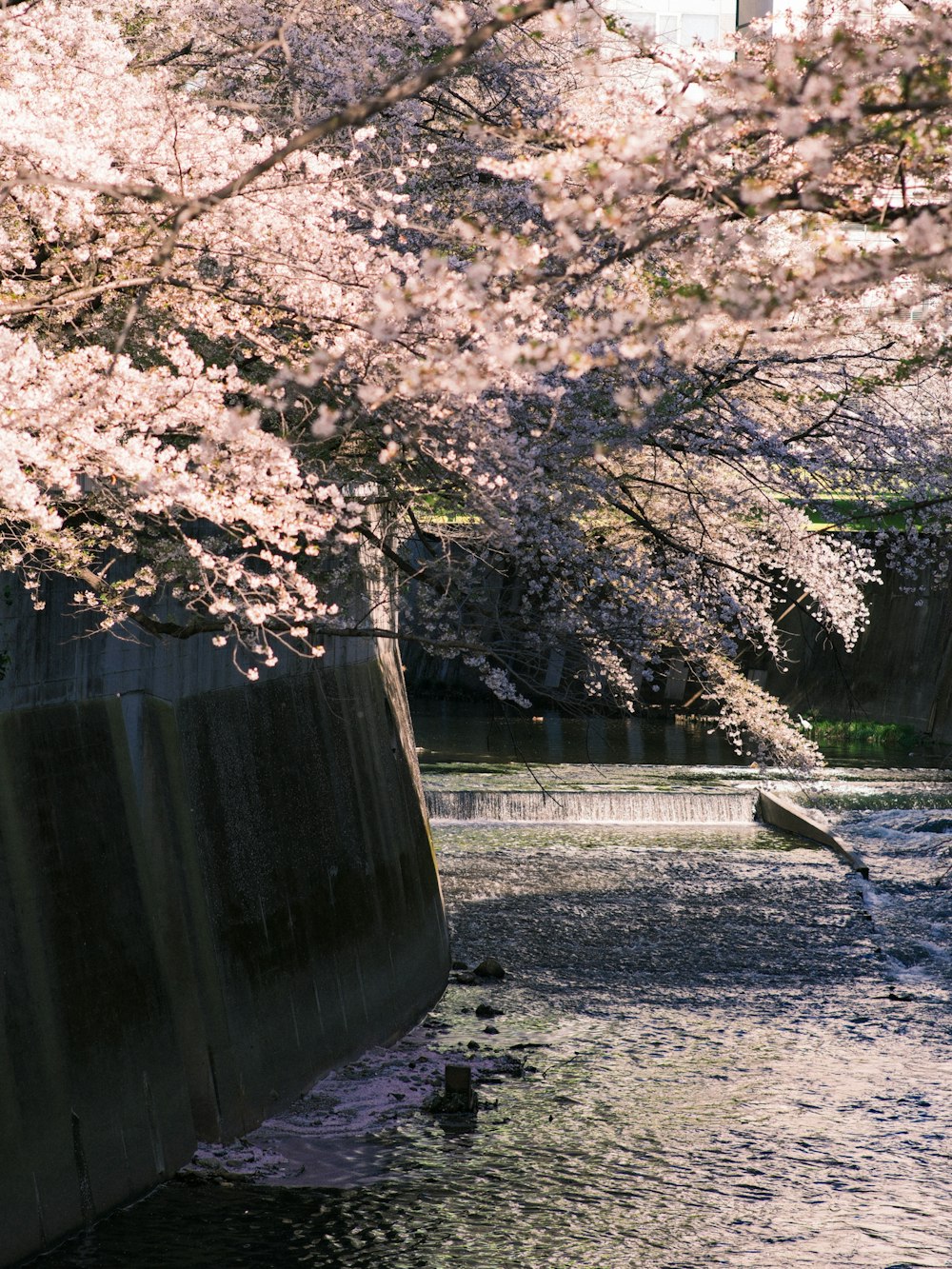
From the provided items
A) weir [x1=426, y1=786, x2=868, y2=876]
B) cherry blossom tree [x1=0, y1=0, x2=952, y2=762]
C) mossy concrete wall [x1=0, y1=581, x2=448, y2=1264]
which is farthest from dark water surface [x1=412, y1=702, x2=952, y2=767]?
mossy concrete wall [x1=0, y1=581, x2=448, y2=1264]

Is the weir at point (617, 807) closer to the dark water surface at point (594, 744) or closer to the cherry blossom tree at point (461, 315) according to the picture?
the dark water surface at point (594, 744)

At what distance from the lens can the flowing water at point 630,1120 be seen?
9.66 m

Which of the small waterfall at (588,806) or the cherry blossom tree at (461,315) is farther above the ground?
the cherry blossom tree at (461,315)

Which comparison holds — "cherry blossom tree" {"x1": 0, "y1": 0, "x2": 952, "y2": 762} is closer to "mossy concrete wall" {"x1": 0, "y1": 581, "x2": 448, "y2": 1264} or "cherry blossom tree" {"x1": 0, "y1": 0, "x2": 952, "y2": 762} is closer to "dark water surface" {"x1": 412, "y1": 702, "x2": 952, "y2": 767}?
"mossy concrete wall" {"x1": 0, "y1": 581, "x2": 448, "y2": 1264}

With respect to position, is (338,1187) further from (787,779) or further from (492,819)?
(787,779)

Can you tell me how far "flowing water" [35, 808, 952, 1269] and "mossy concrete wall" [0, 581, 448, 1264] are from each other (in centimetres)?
44

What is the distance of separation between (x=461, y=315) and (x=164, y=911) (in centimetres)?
466

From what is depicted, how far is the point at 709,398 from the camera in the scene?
15141mm

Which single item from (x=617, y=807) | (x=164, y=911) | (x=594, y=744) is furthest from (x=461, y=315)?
(x=594, y=744)

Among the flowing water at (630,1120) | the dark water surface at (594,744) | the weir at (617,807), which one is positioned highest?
the dark water surface at (594,744)

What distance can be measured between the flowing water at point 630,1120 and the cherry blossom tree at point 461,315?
3.41 m

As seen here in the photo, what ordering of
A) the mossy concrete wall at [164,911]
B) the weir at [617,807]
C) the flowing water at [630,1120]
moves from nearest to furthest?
the mossy concrete wall at [164,911]
the flowing water at [630,1120]
the weir at [617,807]

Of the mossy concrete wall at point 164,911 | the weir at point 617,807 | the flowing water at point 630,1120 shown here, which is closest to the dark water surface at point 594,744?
the weir at point 617,807

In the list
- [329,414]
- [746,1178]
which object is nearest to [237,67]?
[329,414]
